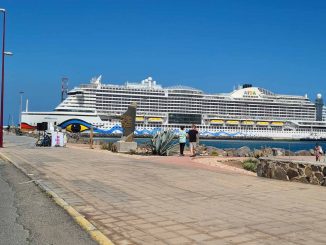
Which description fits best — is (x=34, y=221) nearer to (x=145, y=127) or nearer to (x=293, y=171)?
(x=293, y=171)

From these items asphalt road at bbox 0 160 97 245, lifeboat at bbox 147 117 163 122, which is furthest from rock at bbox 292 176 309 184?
lifeboat at bbox 147 117 163 122

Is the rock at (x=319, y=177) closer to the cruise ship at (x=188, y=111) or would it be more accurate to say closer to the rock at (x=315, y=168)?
the rock at (x=315, y=168)

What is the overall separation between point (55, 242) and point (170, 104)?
3394 inches

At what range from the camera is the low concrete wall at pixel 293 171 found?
29.3ft

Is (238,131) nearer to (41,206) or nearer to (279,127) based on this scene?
(279,127)

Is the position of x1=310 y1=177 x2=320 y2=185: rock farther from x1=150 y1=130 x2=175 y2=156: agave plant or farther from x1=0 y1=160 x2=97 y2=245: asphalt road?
x1=150 y1=130 x2=175 y2=156: agave plant

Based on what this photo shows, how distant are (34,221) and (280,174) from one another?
5.83 meters

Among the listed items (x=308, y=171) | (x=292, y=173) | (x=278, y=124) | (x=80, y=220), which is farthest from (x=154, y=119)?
(x=80, y=220)

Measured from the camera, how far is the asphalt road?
4891mm

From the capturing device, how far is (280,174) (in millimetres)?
9867

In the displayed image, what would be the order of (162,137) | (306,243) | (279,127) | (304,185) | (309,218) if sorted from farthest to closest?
1. (279,127)
2. (162,137)
3. (304,185)
4. (309,218)
5. (306,243)

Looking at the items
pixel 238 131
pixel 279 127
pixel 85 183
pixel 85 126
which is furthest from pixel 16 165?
pixel 279 127

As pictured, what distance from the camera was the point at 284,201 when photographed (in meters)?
6.95

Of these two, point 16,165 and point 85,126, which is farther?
point 85,126
